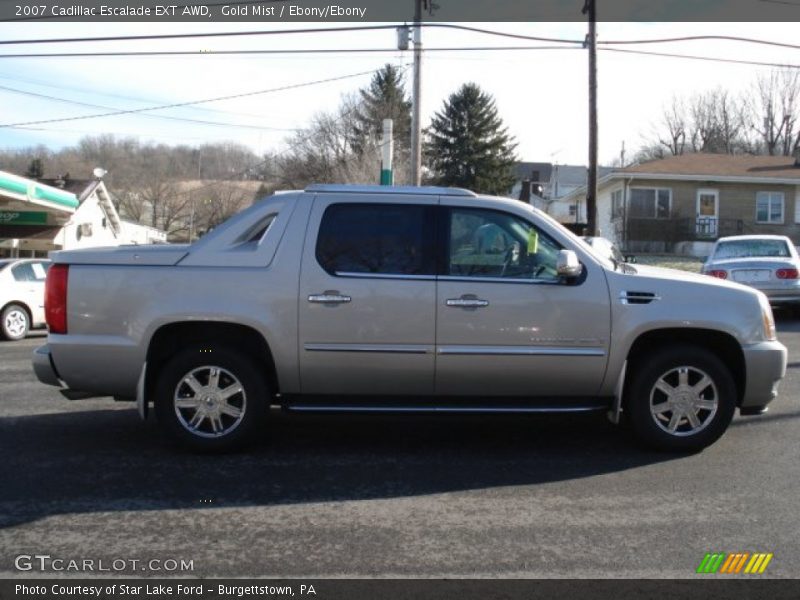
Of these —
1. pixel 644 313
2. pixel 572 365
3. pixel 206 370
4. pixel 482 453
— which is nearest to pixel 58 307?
pixel 206 370

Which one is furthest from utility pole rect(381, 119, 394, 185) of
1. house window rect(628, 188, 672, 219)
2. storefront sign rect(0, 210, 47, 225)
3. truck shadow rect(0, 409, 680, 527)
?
storefront sign rect(0, 210, 47, 225)

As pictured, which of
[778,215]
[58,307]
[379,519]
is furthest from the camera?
[778,215]

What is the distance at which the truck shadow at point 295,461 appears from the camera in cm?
465

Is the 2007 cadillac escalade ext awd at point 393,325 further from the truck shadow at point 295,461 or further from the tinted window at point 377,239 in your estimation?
the truck shadow at point 295,461

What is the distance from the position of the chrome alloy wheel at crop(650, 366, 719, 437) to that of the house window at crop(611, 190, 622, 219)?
2999 centimetres

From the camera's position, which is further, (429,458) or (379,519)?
(429,458)

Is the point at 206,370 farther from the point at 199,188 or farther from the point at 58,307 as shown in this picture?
the point at 199,188

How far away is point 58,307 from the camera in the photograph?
5312 millimetres

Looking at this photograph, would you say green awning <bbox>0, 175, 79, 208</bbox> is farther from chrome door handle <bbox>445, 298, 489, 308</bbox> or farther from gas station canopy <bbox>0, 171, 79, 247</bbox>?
chrome door handle <bbox>445, 298, 489, 308</bbox>

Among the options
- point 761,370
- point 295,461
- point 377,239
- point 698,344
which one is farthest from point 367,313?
point 761,370

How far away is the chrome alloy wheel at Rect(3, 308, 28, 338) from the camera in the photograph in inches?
540

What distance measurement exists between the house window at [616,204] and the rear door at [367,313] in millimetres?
30576
